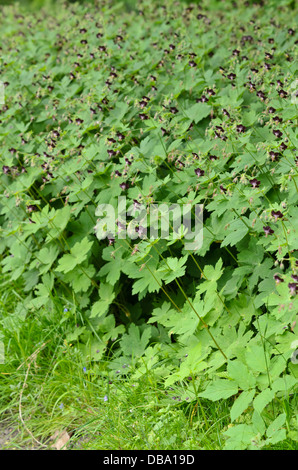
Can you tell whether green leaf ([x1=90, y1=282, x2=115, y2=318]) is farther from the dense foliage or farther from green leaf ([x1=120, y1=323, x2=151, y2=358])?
green leaf ([x1=120, y1=323, x2=151, y2=358])

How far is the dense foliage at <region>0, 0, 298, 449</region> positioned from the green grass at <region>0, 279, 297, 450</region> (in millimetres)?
96

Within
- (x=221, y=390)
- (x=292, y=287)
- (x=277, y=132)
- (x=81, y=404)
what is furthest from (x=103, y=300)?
(x=292, y=287)

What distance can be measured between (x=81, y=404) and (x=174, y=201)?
4.24ft

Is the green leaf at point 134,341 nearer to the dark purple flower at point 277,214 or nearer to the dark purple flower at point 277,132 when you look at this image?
the dark purple flower at point 277,214

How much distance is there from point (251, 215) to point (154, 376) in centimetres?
101

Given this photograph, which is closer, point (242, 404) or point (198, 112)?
point (242, 404)

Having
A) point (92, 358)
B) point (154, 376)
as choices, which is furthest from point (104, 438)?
point (92, 358)

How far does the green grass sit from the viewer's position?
2660mm

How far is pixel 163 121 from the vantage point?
3250 mm

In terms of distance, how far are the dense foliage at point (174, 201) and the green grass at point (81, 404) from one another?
3.8 inches

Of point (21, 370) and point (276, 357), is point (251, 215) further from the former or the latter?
point (21, 370)

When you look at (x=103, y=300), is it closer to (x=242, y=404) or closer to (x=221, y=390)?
(x=221, y=390)

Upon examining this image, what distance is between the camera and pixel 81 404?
10.1 ft

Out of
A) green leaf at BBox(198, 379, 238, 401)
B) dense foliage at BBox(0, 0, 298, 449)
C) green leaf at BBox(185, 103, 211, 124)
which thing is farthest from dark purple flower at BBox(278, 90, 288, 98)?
green leaf at BBox(198, 379, 238, 401)
